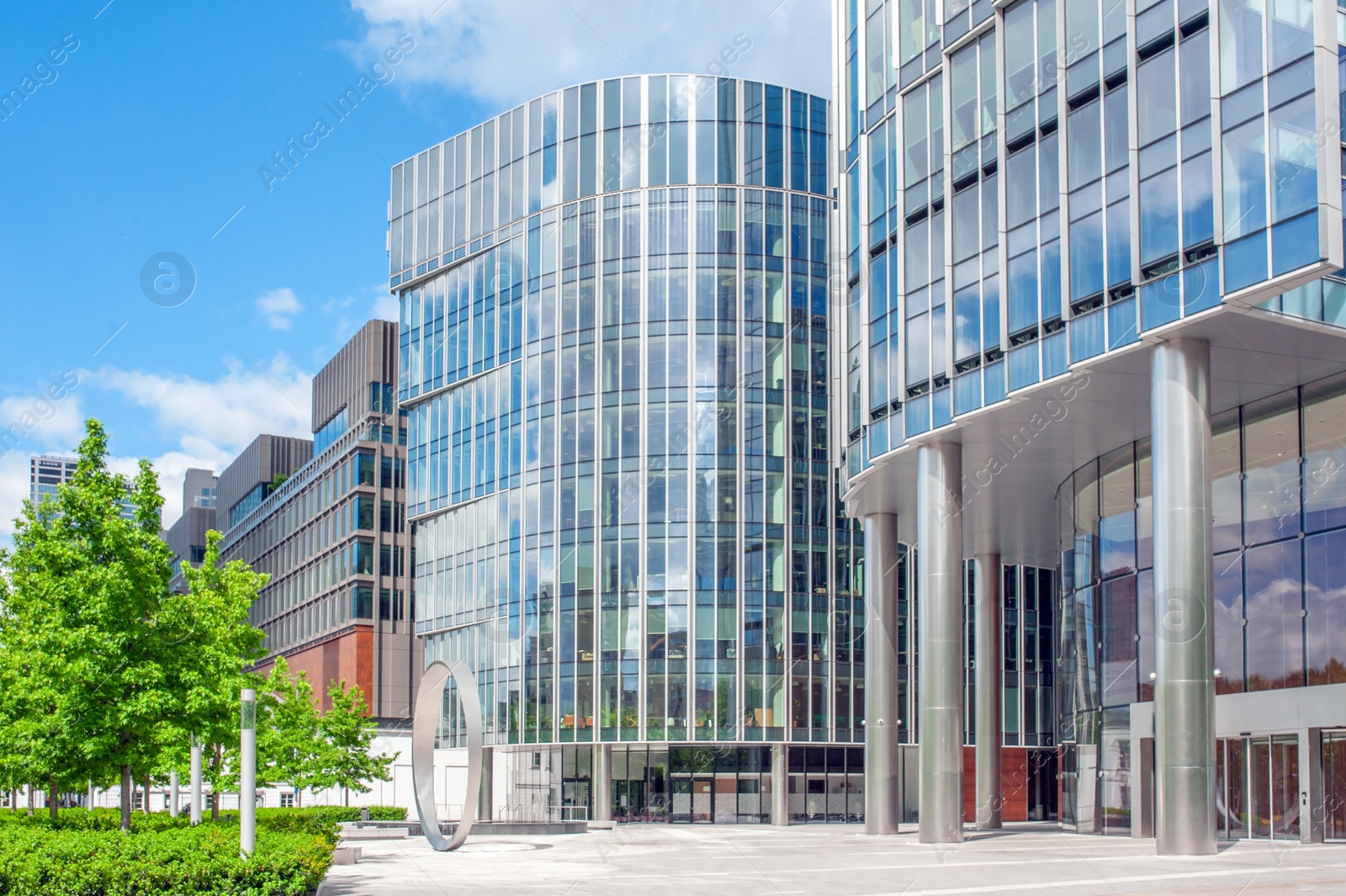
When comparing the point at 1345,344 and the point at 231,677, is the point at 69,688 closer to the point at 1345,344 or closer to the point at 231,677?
the point at 231,677

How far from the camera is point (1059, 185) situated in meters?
31.8

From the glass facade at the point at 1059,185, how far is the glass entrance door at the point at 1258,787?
9.77 meters

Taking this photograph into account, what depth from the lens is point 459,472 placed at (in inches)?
2692

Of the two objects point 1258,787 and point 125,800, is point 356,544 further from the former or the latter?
point 1258,787

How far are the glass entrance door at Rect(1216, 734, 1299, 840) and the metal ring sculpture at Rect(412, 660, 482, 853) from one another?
1650cm

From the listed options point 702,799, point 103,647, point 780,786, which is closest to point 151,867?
point 103,647

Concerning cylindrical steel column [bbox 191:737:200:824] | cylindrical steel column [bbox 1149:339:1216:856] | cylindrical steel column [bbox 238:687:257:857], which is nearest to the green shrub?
cylindrical steel column [bbox 238:687:257:857]

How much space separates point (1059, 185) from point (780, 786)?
34185 mm

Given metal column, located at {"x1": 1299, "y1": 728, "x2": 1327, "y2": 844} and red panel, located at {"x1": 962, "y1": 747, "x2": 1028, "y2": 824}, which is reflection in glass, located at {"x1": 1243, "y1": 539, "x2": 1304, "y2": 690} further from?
red panel, located at {"x1": 962, "y1": 747, "x2": 1028, "y2": 824}

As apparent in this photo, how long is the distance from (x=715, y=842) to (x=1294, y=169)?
23057mm

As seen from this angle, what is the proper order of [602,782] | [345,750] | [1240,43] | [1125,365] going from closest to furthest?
[1240,43] < [1125,365] < [345,750] < [602,782]

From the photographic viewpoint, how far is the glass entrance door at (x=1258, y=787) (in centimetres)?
3128

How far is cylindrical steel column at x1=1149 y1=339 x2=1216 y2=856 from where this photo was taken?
27422 millimetres

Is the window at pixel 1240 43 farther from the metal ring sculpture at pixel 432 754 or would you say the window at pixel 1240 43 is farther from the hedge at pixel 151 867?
the hedge at pixel 151 867
